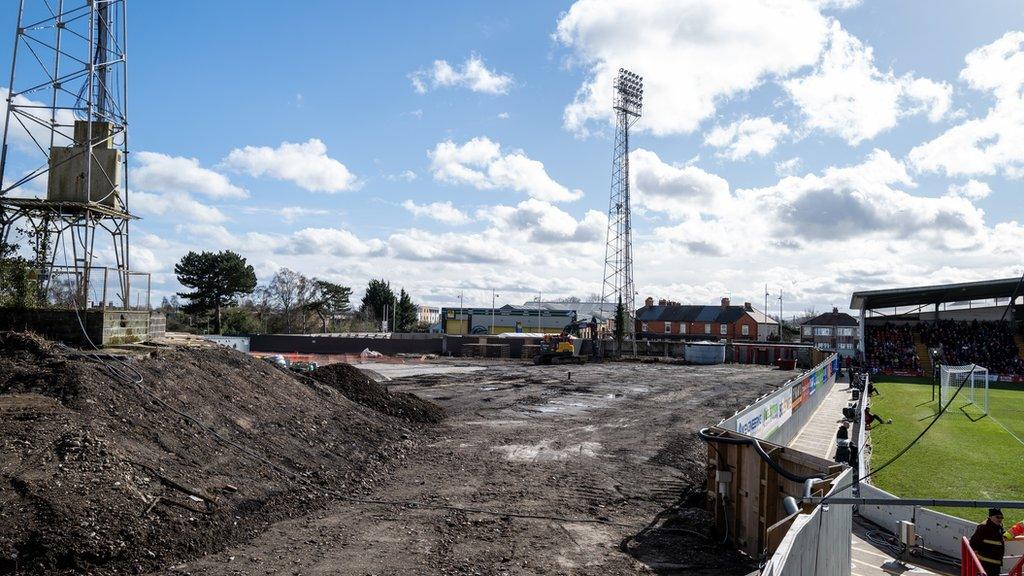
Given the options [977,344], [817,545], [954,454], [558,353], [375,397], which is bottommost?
[954,454]

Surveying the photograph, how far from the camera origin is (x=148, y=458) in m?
11.1

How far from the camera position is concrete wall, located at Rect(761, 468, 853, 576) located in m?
5.20

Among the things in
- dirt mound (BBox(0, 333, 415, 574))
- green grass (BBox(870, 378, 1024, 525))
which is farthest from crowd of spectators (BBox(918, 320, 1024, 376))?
dirt mound (BBox(0, 333, 415, 574))

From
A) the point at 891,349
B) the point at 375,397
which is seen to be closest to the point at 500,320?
the point at 891,349

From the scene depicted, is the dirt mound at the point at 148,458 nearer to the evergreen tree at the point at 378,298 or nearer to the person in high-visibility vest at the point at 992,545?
the person in high-visibility vest at the point at 992,545

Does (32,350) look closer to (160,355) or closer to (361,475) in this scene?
(160,355)

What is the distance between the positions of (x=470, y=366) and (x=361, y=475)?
35724mm

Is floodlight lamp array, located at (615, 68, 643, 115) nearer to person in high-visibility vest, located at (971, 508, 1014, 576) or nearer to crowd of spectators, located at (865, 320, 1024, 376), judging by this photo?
crowd of spectators, located at (865, 320, 1024, 376)

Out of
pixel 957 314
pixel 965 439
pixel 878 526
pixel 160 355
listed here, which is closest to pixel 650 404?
pixel 965 439

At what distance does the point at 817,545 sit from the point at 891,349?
5658 cm

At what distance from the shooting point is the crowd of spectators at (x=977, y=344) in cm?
4903

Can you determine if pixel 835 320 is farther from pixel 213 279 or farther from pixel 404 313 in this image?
pixel 213 279

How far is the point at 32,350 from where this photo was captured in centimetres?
1305

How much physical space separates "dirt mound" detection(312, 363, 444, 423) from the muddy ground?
1.06 meters
